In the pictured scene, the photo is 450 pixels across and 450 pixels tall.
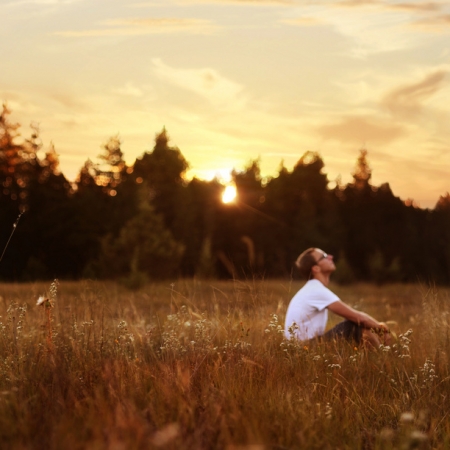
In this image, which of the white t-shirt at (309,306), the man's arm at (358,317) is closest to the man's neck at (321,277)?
the white t-shirt at (309,306)

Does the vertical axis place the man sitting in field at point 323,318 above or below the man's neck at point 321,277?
below

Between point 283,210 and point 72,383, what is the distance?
40803 millimetres

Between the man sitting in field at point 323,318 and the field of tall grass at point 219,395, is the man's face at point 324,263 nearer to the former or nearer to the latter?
the man sitting in field at point 323,318

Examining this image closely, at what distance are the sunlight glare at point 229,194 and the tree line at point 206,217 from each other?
0.43 metres

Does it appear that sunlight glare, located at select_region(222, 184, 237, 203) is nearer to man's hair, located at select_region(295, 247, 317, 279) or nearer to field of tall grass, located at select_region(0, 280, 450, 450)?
man's hair, located at select_region(295, 247, 317, 279)

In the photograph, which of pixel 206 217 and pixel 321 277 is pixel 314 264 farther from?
pixel 206 217

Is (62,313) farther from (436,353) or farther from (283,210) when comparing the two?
(283,210)

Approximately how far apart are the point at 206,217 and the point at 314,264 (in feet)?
114

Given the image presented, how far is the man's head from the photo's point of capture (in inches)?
260

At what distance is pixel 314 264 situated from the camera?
665 centimetres

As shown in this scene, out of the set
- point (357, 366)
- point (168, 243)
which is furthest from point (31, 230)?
point (357, 366)

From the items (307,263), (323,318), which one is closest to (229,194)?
(307,263)

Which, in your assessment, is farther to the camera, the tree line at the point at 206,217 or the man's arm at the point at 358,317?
the tree line at the point at 206,217

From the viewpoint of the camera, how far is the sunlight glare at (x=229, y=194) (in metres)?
43.7
